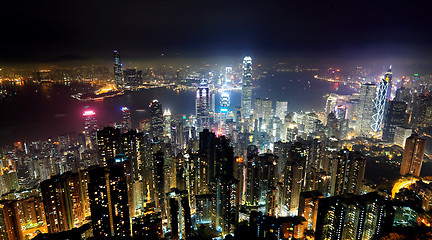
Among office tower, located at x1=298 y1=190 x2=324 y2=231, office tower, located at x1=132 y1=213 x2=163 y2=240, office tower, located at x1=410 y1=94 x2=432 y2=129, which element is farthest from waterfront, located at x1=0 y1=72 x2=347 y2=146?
office tower, located at x1=298 y1=190 x2=324 y2=231

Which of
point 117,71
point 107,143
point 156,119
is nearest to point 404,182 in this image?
point 107,143

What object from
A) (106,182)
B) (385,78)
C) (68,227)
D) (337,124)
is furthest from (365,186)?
(385,78)

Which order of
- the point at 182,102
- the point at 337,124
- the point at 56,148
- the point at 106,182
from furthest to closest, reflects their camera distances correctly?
the point at 182,102 → the point at 337,124 → the point at 56,148 → the point at 106,182

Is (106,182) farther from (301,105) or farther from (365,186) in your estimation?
(301,105)

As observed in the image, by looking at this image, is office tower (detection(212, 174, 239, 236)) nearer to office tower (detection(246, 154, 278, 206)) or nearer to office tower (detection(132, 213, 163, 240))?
office tower (detection(246, 154, 278, 206))

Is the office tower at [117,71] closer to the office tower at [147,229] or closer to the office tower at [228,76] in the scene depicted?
the office tower at [147,229]

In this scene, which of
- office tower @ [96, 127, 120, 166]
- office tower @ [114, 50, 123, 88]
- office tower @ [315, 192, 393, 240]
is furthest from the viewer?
office tower @ [114, 50, 123, 88]
